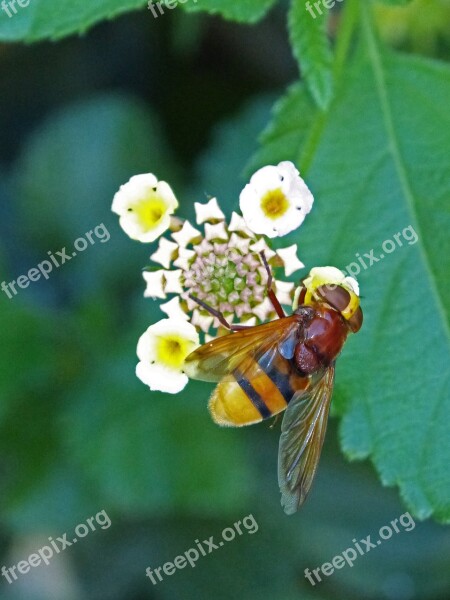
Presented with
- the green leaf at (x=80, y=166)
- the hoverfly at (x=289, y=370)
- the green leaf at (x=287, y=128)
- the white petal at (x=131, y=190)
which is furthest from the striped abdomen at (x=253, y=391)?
the green leaf at (x=80, y=166)

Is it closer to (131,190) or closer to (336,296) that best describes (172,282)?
(131,190)

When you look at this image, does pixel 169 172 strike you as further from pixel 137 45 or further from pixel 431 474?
pixel 431 474

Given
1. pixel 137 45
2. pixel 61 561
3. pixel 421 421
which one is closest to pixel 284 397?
pixel 421 421

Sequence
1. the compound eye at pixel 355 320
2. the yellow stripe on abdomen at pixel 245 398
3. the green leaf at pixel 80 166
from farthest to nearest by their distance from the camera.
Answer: the green leaf at pixel 80 166
the compound eye at pixel 355 320
the yellow stripe on abdomen at pixel 245 398

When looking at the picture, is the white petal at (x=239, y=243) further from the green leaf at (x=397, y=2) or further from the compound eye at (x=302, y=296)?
the green leaf at (x=397, y=2)

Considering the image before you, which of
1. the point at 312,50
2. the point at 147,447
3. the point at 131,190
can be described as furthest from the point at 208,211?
the point at 147,447
